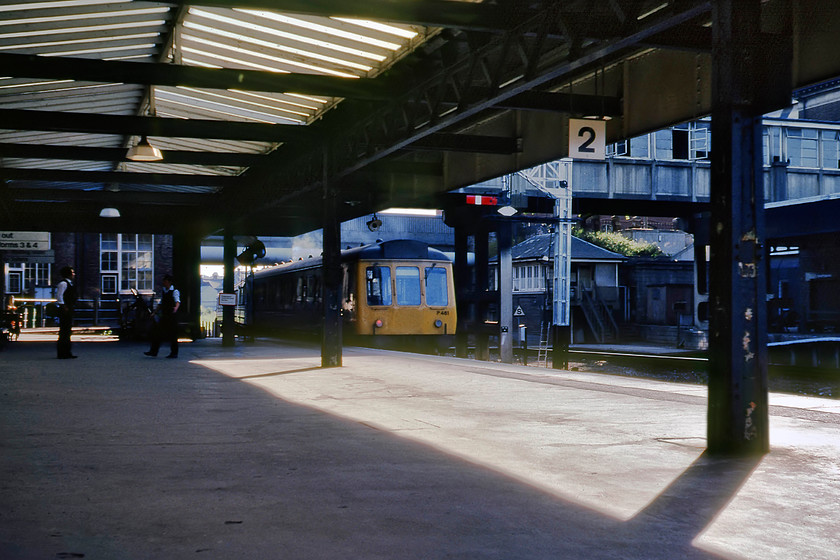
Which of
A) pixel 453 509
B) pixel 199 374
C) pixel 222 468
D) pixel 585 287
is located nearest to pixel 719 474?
pixel 453 509

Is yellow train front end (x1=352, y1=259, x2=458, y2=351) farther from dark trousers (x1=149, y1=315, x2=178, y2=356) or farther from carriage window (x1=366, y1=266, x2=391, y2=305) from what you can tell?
dark trousers (x1=149, y1=315, x2=178, y2=356)

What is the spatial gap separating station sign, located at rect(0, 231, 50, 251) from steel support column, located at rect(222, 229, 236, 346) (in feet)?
21.1

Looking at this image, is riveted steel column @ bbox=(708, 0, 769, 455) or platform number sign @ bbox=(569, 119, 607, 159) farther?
platform number sign @ bbox=(569, 119, 607, 159)

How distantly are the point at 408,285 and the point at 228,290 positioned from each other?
19.4ft

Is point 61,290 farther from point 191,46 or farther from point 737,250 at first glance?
point 737,250

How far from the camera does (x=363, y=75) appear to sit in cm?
1283

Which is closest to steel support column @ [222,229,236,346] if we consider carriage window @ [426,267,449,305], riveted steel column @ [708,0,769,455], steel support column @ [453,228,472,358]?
carriage window @ [426,267,449,305]

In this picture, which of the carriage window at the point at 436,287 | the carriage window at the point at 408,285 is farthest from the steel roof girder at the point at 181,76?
the carriage window at the point at 436,287

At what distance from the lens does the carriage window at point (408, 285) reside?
78.8 feet

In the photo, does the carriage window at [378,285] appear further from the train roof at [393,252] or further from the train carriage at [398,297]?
the train roof at [393,252]

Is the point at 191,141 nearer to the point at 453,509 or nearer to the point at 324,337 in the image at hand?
the point at 324,337

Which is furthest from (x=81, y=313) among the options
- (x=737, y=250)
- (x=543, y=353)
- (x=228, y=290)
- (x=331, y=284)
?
(x=737, y=250)

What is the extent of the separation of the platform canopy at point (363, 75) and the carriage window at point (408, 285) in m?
4.23

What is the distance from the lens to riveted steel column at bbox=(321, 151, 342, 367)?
15922 mm
